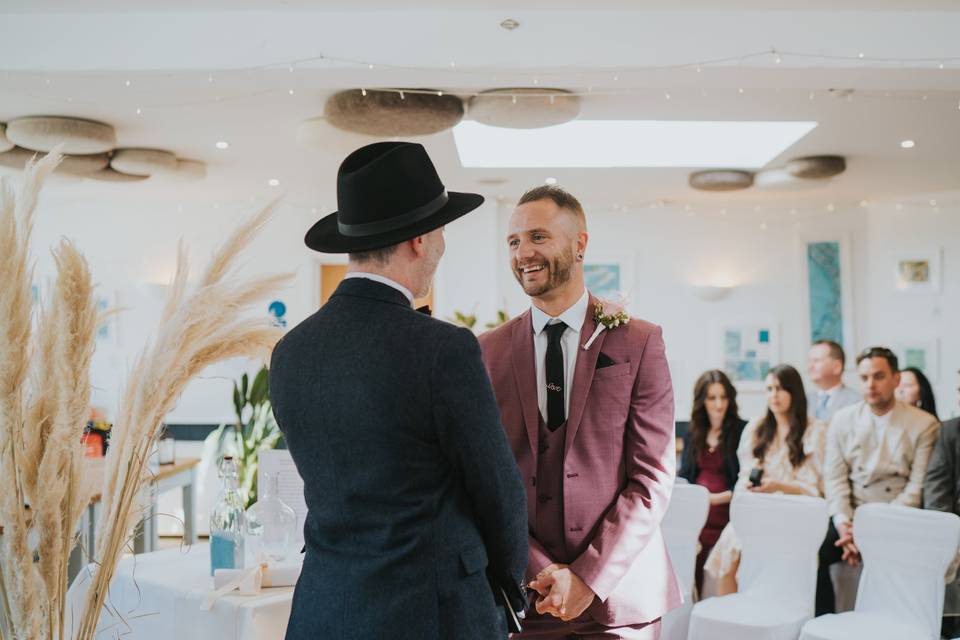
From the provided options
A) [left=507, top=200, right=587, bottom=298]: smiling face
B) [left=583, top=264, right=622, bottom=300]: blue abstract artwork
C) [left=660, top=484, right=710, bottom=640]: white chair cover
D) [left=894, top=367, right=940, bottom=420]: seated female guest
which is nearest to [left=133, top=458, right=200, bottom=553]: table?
[left=660, top=484, right=710, bottom=640]: white chair cover

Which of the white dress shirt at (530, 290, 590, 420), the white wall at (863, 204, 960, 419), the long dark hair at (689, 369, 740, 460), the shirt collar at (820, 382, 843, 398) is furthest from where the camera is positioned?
the white wall at (863, 204, 960, 419)

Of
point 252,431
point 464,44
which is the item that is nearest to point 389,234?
→ point 464,44

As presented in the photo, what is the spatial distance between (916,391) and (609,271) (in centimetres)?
387

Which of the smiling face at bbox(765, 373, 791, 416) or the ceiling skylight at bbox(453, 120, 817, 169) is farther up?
the ceiling skylight at bbox(453, 120, 817, 169)

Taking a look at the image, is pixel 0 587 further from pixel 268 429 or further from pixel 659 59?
pixel 268 429

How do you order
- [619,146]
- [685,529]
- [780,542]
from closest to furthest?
[780,542]
[685,529]
[619,146]

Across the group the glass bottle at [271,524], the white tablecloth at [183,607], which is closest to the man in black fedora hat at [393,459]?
the white tablecloth at [183,607]

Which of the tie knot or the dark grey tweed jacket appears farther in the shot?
the tie knot

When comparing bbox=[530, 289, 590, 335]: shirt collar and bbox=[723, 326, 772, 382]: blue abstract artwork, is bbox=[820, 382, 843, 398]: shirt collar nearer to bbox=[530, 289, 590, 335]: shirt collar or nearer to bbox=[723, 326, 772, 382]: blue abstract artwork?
bbox=[723, 326, 772, 382]: blue abstract artwork

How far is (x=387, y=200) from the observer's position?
1.49 metres

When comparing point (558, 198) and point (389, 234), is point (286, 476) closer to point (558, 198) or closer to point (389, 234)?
point (558, 198)

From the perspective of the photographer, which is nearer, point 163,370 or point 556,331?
point 163,370

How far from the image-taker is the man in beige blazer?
14.6 feet

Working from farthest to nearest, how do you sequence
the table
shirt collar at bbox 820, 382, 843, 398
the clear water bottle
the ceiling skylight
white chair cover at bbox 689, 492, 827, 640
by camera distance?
the ceiling skylight, shirt collar at bbox 820, 382, 843, 398, the table, white chair cover at bbox 689, 492, 827, 640, the clear water bottle
